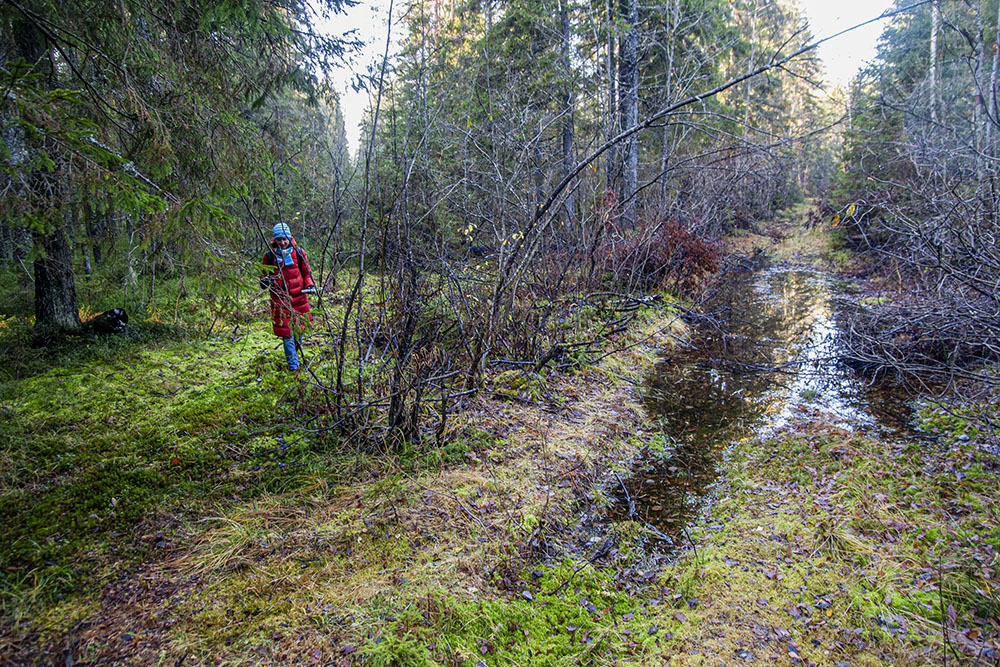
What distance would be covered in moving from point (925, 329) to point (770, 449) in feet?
10.9

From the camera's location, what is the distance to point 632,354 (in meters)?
8.05

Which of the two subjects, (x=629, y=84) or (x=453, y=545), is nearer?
(x=453, y=545)

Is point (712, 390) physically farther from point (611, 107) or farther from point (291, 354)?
point (611, 107)

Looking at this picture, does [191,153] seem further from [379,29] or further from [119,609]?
[119,609]

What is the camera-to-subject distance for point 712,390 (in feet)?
23.0

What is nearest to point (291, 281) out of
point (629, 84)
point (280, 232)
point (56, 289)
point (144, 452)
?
point (280, 232)

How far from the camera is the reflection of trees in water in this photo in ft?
15.3

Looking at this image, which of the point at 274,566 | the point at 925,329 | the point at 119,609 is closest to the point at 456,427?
the point at 274,566

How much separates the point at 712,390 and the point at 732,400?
374 millimetres

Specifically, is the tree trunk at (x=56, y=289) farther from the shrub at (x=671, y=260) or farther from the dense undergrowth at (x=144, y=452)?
the shrub at (x=671, y=260)

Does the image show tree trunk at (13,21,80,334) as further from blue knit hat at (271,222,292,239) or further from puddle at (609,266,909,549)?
puddle at (609,266,909,549)

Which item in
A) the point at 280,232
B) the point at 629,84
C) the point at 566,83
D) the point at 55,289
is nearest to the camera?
the point at 280,232

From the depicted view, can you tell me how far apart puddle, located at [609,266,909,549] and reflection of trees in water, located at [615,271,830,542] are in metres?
0.01

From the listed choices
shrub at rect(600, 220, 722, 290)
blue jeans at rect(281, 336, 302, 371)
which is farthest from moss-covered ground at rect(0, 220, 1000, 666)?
shrub at rect(600, 220, 722, 290)
